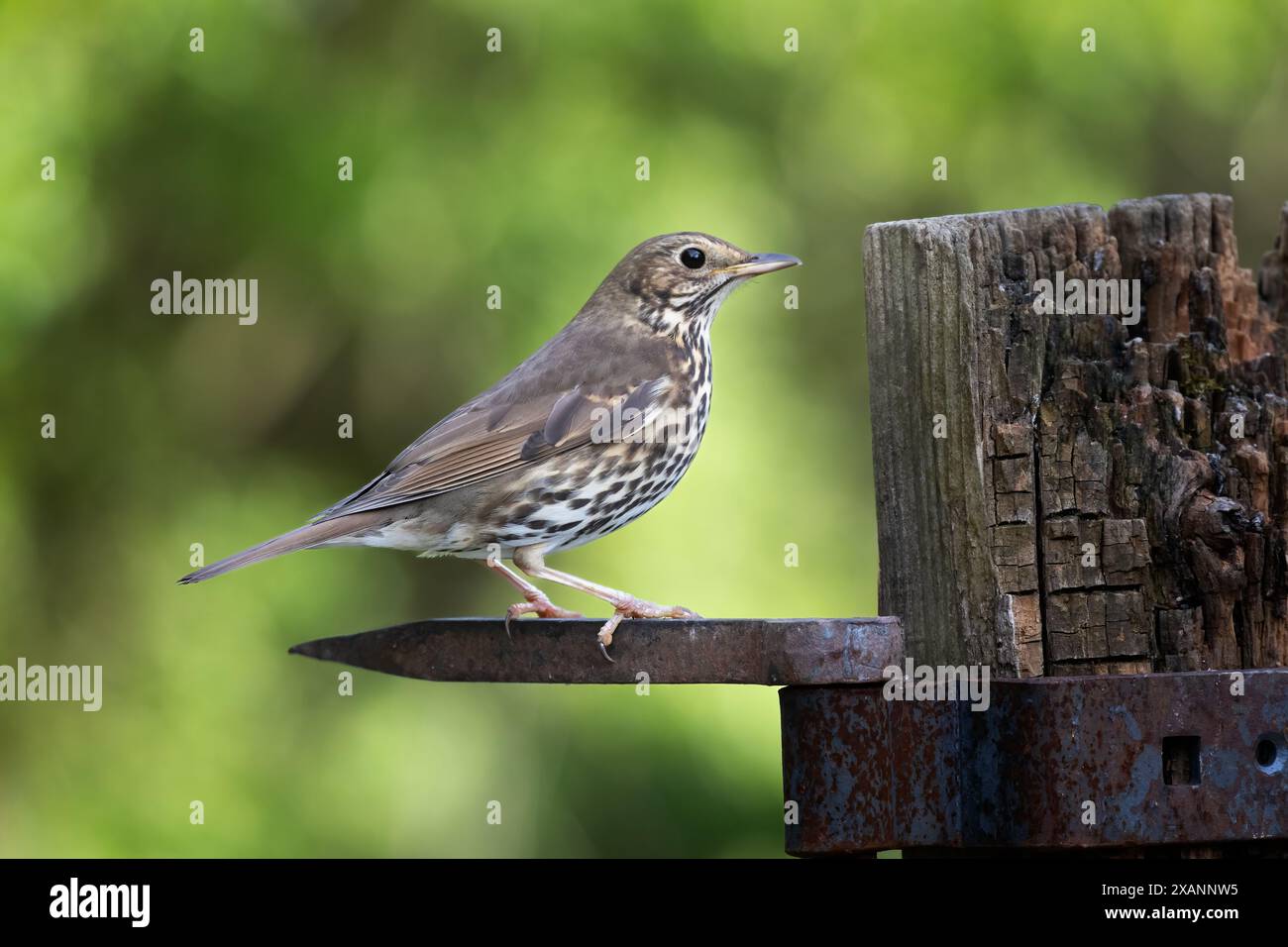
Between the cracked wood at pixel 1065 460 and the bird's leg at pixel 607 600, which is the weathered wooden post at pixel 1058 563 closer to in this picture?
the cracked wood at pixel 1065 460

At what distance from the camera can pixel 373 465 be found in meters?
6.71

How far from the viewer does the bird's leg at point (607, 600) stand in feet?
8.54

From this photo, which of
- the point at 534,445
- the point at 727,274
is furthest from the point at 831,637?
the point at 727,274

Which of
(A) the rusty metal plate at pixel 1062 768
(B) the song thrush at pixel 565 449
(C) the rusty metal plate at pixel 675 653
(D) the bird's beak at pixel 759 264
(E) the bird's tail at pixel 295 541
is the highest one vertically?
(D) the bird's beak at pixel 759 264

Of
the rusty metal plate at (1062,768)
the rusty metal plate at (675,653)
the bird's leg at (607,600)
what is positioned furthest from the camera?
the bird's leg at (607,600)

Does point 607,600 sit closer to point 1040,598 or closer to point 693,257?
point 1040,598

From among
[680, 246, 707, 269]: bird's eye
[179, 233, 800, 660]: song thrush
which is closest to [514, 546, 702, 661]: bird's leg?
[179, 233, 800, 660]: song thrush

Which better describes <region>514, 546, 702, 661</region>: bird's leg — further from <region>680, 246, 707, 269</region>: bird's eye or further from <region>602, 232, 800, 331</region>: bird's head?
<region>680, 246, 707, 269</region>: bird's eye

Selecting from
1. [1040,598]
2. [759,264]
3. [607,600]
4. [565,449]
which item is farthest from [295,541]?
[1040,598]

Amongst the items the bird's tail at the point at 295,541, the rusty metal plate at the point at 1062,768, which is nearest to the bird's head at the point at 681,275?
the bird's tail at the point at 295,541

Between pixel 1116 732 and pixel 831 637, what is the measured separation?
0.44 meters

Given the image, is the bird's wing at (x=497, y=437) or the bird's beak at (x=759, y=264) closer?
the bird's wing at (x=497, y=437)

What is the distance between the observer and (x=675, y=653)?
2.48 m

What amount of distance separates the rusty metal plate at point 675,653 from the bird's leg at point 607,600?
3cm
